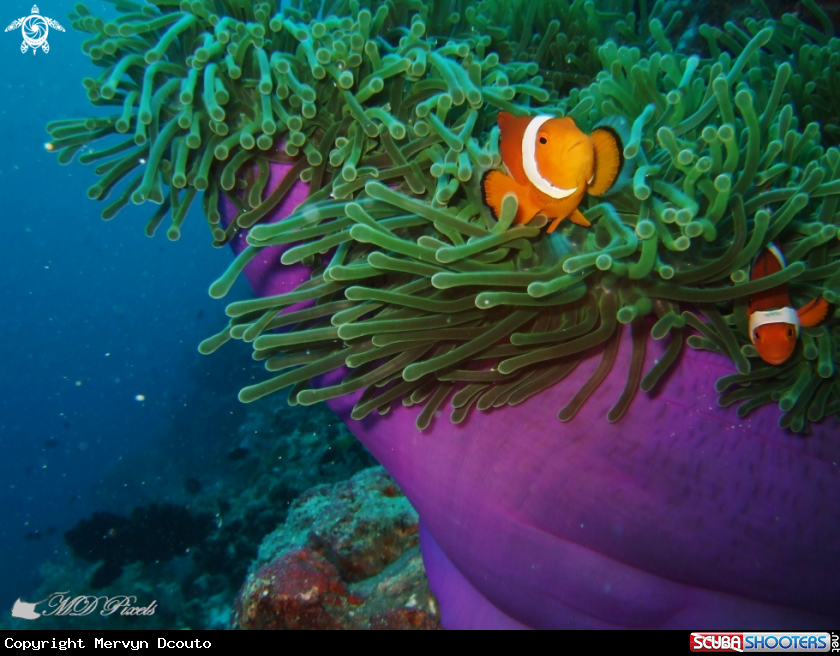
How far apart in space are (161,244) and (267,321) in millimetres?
48952

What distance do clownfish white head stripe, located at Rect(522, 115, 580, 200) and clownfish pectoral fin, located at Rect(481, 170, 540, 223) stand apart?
1.8 inches

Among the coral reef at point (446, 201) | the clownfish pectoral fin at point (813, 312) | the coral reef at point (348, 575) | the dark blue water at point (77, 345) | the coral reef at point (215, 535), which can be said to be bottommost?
the dark blue water at point (77, 345)

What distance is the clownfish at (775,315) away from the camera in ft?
4.41

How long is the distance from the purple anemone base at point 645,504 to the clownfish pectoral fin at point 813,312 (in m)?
0.21

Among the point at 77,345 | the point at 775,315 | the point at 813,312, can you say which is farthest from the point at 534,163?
the point at 77,345

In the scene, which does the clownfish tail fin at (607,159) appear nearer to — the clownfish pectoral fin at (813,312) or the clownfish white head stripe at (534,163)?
the clownfish white head stripe at (534,163)

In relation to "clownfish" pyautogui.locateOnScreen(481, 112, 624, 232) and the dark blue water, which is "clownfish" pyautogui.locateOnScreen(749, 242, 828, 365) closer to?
"clownfish" pyautogui.locateOnScreen(481, 112, 624, 232)

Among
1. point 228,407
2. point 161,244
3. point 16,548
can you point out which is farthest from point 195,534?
point 161,244

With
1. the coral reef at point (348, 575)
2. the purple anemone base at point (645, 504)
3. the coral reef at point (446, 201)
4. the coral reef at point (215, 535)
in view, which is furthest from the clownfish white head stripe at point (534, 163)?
the coral reef at point (215, 535)

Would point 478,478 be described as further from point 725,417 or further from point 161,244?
point 161,244

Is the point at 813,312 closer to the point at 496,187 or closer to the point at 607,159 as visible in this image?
the point at 607,159

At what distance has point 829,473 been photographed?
152 centimetres

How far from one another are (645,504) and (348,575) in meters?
1.48

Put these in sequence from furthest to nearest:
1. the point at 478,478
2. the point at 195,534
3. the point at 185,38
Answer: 1. the point at 195,534
2. the point at 185,38
3. the point at 478,478
